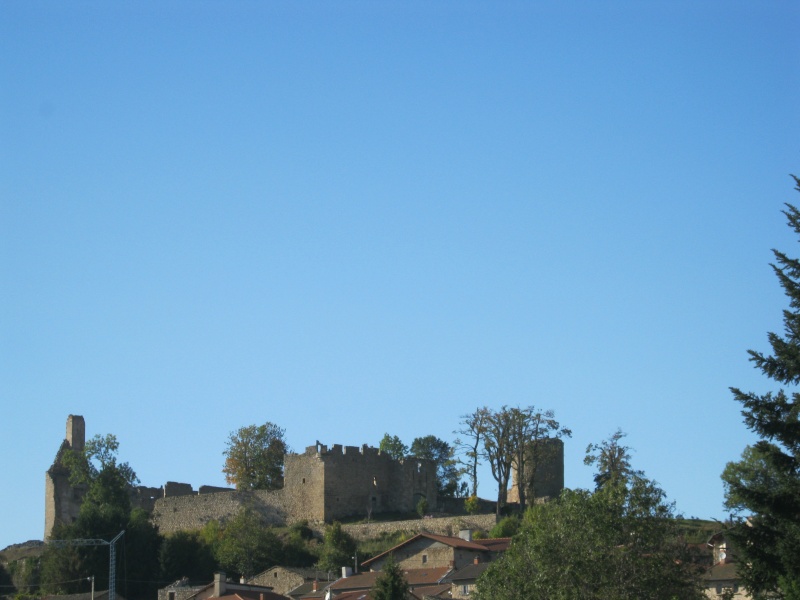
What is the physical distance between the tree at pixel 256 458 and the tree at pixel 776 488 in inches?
2108

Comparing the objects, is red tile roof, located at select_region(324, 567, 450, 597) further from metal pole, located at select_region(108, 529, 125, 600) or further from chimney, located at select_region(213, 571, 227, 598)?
metal pole, located at select_region(108, 529, 125, 600)

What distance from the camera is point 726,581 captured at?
2100 inches

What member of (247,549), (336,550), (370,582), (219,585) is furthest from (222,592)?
(247,549)

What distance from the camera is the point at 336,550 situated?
69.1 m

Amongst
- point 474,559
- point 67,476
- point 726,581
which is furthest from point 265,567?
point 726,581

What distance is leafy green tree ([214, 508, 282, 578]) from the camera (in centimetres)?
7075

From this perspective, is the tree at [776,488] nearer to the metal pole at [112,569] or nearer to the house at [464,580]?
the house at [464,580]

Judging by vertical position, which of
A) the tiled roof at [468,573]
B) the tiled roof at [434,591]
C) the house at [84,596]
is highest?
the tiled roof at [468,573]

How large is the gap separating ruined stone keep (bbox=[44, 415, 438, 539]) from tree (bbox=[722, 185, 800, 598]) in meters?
44.9

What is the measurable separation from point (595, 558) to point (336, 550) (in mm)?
26657

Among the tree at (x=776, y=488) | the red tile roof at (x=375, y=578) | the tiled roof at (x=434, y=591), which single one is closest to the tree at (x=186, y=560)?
the red tile roof at (x=375, y=578)

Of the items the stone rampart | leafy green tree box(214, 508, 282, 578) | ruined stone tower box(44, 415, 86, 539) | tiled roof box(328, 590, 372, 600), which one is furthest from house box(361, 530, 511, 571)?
ruined stone tower box(44, 415, 86, 539)

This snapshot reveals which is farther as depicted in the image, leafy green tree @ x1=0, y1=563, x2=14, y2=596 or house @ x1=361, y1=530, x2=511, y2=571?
leafy green tree @ x1=0, y1=563, x2=14, y2=596

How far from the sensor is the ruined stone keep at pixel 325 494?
77.3 metres
